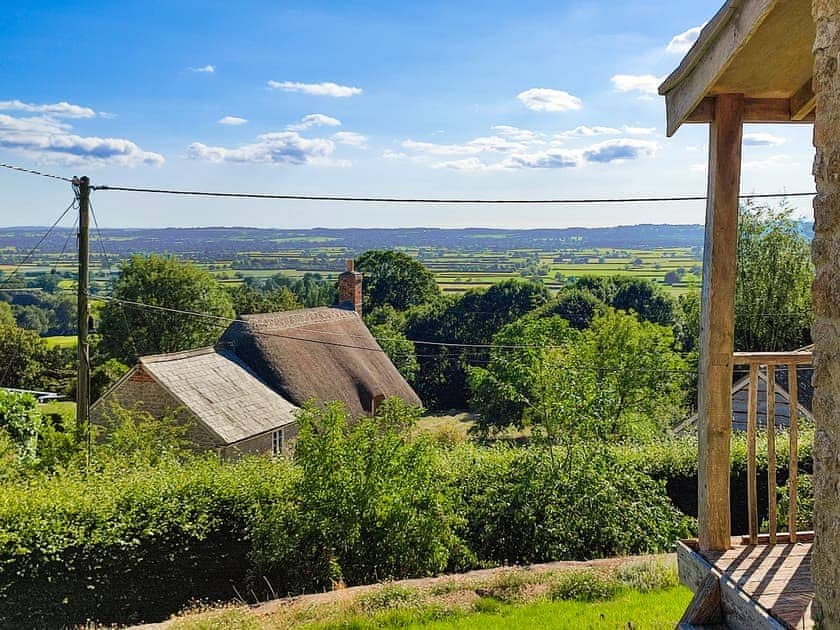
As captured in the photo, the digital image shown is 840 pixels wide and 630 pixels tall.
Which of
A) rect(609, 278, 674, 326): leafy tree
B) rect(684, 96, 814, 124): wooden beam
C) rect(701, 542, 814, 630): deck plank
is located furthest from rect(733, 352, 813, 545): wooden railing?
rect(609, 278, 674, 326): leafy tree

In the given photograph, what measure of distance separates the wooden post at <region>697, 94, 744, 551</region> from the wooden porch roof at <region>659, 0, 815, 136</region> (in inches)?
5.7

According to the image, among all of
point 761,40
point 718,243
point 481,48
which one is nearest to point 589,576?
point 718,243

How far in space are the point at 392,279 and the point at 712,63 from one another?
42934mm

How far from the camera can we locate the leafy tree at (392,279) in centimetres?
4578

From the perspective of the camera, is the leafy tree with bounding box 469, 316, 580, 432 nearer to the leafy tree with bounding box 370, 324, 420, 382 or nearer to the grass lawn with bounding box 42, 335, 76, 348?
the leafy tree with bounding box 370, 324, 420, 382

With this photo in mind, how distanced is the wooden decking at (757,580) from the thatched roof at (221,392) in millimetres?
12583

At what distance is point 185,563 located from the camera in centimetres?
975

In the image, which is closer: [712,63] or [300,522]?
[712,63]

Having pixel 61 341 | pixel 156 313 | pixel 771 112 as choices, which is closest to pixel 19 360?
pixel 61 341

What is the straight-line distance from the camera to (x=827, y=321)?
2182 millimetres

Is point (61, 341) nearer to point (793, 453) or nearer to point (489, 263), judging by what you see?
point (793, 453)

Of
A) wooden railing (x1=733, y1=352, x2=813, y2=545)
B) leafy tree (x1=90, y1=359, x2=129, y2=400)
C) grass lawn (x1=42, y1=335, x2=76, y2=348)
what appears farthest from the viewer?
grass lawn (x1=42, y1=335, x2=76, y2=348)

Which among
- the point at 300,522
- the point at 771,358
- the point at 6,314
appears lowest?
the point at 300,522

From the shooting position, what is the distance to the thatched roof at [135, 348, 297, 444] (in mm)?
15500
